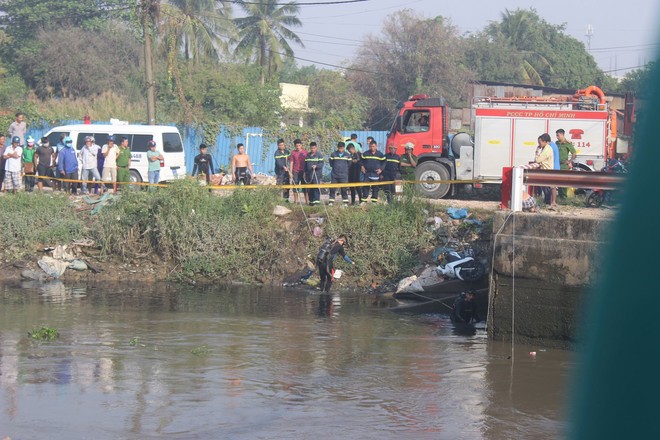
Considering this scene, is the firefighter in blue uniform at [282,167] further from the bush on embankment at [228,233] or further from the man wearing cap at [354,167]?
the bush on embankment at [228,233]

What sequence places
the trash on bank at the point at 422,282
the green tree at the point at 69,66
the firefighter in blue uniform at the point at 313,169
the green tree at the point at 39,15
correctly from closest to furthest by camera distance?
the trash on bank at the point at 422,282
the firefighter in blue uniform at the point at 313,169
the green tree at the point at 69,66
the green tree at the point at 39,15

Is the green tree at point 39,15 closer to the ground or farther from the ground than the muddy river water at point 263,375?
farther from the ground

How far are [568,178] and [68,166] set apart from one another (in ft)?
43.6

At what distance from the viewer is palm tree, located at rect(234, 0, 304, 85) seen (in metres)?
46.4

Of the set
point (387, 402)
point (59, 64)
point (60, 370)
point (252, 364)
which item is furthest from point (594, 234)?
point (59, 64)

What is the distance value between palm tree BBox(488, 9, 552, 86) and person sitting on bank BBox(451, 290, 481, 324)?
38830 millimetres

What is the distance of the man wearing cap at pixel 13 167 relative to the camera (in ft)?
62.4

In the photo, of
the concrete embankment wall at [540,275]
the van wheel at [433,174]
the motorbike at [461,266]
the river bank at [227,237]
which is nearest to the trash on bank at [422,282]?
the motorbike at [461,266]

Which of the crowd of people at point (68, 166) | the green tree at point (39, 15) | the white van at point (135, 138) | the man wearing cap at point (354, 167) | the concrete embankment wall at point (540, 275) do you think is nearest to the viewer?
the concrete embankment wall at point (540, 275)

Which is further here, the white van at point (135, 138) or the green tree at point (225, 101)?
the green tree at point (225, 101)

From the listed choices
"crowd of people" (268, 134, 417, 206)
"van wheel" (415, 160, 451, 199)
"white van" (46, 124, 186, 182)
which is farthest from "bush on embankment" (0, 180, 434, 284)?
"white van" (46, 124, 186, 182)

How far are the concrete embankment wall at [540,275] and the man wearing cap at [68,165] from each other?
12.3 metres

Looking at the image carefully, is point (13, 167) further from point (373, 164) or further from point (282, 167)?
point (373, 164)

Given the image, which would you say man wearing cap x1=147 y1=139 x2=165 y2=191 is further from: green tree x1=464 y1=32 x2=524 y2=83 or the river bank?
green tree x1=464 y1=32 x2=524 y2=83
